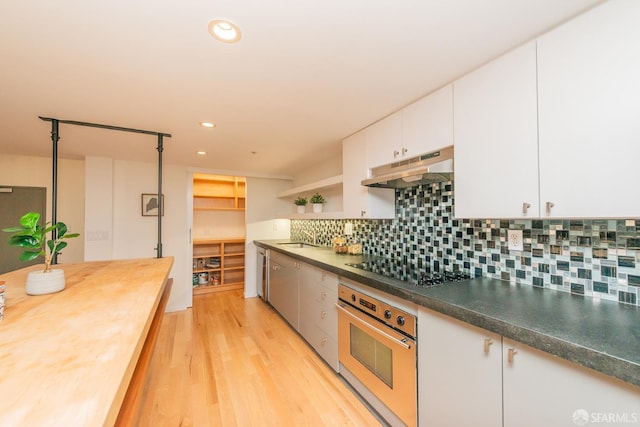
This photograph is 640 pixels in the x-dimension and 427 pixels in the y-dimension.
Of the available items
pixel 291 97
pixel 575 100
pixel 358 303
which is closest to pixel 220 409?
pixel 358 303

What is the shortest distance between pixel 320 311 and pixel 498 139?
73.9 inches

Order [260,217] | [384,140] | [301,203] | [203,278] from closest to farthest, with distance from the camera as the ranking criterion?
[384,140] → [301,203] → [260,217] → [203,278]

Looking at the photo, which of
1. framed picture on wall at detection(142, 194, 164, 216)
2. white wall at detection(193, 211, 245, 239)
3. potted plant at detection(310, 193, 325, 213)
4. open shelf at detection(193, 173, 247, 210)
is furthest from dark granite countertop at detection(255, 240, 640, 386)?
white wall at detection(193, 211, 245, 239)

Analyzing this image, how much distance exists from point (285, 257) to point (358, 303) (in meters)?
1.50

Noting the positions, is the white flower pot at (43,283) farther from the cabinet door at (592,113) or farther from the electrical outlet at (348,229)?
the electrical outlet at (348,229)

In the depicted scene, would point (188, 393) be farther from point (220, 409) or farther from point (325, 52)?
point (325, 52)

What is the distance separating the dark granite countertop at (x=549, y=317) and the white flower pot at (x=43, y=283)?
5.42ft

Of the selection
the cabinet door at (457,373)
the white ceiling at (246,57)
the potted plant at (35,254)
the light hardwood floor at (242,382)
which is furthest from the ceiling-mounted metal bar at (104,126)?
the cabinet door at (457,373)

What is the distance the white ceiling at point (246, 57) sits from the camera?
3.43 feet

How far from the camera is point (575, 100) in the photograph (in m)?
1.08

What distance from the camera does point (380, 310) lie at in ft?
5.44

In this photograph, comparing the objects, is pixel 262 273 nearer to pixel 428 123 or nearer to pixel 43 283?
pixel 43 283

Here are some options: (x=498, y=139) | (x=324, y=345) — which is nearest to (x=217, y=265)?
(x=324, y=345)

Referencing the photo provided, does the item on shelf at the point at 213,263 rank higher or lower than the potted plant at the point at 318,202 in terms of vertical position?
lower
